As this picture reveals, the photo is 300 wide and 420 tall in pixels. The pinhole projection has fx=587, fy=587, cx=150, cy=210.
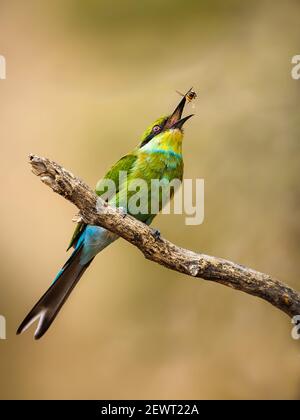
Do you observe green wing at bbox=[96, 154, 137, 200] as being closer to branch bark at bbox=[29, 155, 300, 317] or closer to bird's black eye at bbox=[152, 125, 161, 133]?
bird's black eye at bbox=[152, 125, 161, 133]

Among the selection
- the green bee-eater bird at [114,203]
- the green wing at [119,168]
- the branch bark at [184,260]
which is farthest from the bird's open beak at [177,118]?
the branch bark at [184,260]

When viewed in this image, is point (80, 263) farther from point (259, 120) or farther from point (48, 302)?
point (259, 120)

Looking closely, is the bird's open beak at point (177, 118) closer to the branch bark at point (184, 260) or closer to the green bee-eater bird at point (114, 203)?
the green bee-eater bird at point (114, 203)

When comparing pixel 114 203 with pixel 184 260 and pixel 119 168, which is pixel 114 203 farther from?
pixel 184 260

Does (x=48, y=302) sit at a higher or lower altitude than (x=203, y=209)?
lower

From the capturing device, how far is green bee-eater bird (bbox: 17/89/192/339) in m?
2.21

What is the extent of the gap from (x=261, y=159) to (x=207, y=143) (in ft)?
1.11

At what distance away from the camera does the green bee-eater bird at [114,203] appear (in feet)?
7.24

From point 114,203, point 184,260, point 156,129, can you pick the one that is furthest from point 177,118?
point 184,260

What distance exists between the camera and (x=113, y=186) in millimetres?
2309

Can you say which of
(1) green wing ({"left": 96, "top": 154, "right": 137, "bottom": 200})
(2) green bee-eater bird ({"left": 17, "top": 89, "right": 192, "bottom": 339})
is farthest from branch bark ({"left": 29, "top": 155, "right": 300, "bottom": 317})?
(1) green wing ({"left": 96, "top": 154, "right": 137, "bottom": 200})

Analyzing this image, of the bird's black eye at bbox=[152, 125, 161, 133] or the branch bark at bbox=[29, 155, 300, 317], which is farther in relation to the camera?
the bird's black eye at bbox=[152, 125, 161, 133]

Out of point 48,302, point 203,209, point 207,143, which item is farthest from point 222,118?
point 48,302

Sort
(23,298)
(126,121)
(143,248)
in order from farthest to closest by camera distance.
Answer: (126,121) < (23,298) < (143,248)
